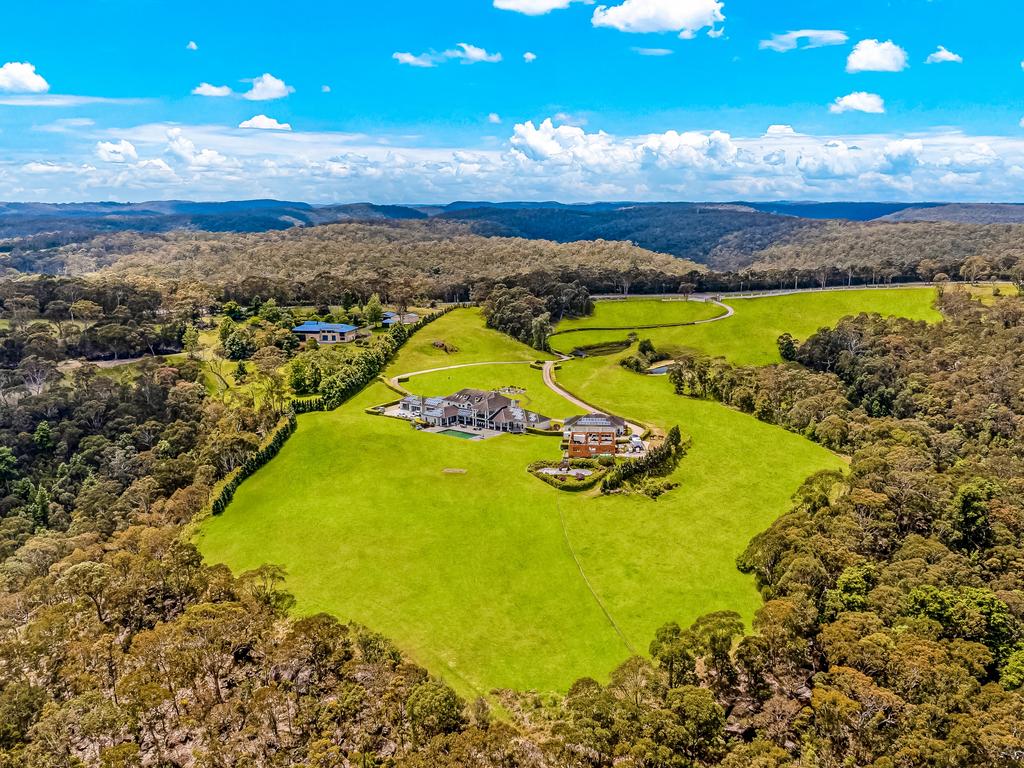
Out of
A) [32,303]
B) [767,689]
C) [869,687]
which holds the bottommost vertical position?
[767,689]

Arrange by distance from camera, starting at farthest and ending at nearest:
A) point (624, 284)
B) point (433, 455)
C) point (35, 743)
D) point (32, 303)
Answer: point (624, 284) → point (32, 303) → point (433, 455) → point (35, 743)

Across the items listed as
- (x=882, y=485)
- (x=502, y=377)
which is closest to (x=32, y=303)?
(x=502, y=377)

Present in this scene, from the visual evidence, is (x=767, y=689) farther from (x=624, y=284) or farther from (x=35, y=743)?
(x=624, y=284)

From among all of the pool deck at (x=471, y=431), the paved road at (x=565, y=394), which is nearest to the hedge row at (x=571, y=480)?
the pool deck at (x=471, y=431)

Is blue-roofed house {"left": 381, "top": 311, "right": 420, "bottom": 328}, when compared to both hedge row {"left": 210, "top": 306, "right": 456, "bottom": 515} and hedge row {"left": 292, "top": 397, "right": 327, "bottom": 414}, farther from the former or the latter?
hedge row {"left": 292, "top": 397, "right": 327, "bottom": 414}

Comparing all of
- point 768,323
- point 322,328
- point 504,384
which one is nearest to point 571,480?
point 504,384

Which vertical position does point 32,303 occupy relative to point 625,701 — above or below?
above
